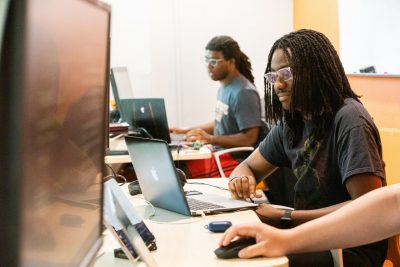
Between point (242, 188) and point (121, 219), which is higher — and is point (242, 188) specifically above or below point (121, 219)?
below

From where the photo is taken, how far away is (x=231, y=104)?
403 cm

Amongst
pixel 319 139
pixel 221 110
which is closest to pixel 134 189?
pixel 319 139

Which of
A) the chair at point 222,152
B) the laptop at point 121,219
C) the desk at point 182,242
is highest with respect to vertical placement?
the laptop at point 121,219

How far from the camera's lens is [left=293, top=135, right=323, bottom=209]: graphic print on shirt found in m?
2.05

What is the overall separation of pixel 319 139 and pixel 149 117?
5.26 ft

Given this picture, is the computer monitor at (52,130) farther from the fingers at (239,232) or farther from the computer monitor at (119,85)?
the computer monitor at (119,85)

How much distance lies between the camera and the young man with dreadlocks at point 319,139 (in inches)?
73.7

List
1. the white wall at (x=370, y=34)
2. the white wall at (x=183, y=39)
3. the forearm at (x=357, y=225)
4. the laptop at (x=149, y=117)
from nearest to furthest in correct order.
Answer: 1. the forearm at (x=357, y=225)
2. the laptop at (x=149, y=117)
3. the white wall at (x=370, y=34)
4. the white wall at (x=183, y=39)

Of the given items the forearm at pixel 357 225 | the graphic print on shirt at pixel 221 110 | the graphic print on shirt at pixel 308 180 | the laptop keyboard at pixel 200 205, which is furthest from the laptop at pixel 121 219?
the graphic print on shirt at pixel 221 110

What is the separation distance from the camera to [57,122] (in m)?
0.70

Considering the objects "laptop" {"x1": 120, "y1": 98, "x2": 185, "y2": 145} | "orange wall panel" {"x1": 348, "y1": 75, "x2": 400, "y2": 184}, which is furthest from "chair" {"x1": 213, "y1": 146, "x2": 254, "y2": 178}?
→ "orange wall panel" {"x1": 348, "y1": 75, "x2": 400, "y2": 184}

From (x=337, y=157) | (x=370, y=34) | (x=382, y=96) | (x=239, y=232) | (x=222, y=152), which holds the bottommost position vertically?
(x=222, y=152)

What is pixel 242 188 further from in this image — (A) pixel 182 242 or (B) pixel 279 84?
(A) pixel 182 242

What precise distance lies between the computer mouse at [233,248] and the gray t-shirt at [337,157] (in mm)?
539
